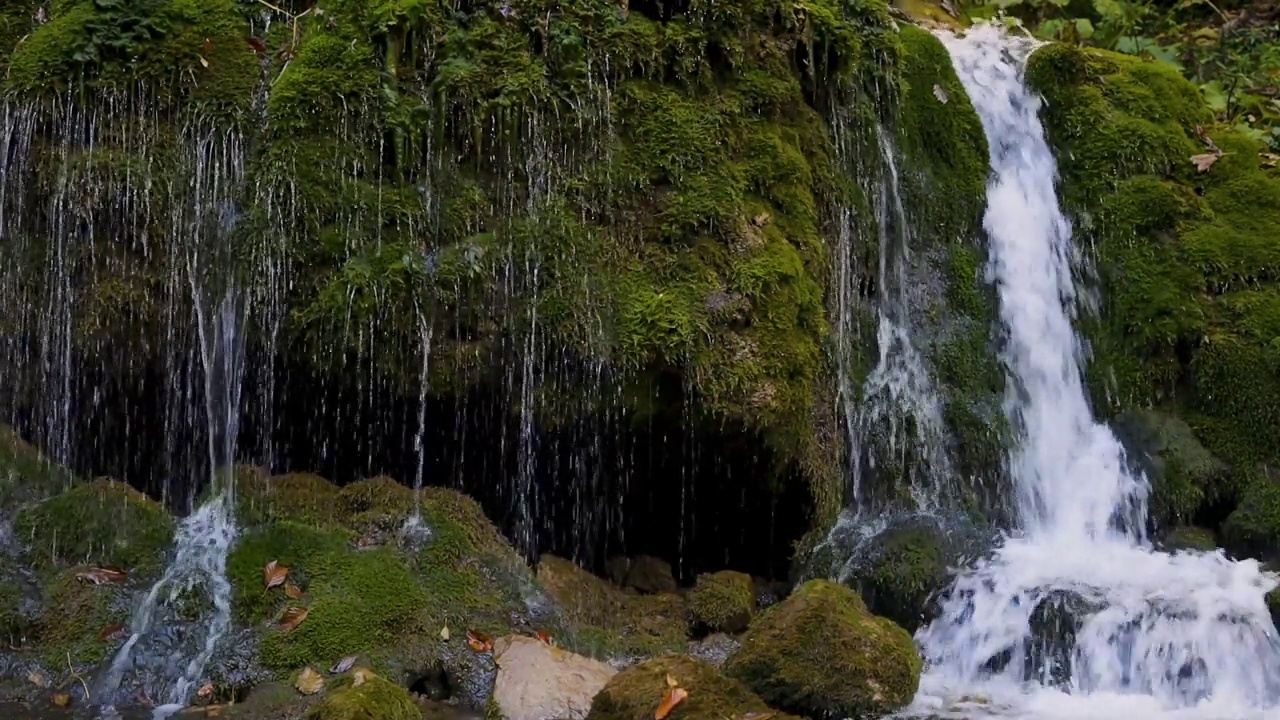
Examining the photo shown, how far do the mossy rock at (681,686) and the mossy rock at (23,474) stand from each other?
346 centimetres

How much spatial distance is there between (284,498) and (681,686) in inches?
109

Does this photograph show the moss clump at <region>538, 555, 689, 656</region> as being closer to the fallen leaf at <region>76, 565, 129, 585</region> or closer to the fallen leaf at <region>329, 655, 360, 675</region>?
the fallen leaf at <region>329, 655, 360, 675</region>

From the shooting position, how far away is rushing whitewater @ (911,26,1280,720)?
240 inches

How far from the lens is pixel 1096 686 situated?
20.3ft

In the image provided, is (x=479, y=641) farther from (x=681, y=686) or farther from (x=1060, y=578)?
→ (x=1060, y=578)

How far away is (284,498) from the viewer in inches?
261

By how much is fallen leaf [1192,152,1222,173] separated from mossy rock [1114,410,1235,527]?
2.22 metres

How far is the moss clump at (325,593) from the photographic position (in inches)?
225

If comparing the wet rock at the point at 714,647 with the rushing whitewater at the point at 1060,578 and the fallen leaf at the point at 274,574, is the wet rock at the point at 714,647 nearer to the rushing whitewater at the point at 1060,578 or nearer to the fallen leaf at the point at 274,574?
the rushing whitewater at the point at 1060,578

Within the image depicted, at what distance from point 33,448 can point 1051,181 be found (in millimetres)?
7586

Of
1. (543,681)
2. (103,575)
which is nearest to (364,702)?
(543,681)

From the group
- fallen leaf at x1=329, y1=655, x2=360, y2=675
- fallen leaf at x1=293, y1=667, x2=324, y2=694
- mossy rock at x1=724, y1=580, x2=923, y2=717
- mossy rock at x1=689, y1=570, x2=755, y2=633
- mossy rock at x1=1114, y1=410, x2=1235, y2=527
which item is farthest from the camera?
mossy rock at x1=1114, y1=410, x2=1235, y2=527

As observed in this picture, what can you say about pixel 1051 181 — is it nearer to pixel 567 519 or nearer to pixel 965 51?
pixel 965 51

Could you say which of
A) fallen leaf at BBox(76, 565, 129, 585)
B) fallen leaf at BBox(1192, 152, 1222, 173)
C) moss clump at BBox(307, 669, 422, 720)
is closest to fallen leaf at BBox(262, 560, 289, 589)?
fallen leaf at BBox(76, 565, 129, 585)
